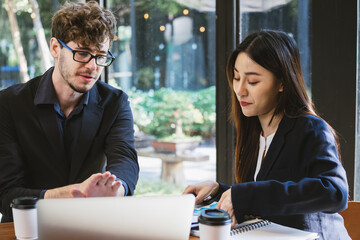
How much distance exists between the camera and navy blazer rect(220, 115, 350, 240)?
142cm

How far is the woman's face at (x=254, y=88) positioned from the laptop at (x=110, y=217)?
704 mm

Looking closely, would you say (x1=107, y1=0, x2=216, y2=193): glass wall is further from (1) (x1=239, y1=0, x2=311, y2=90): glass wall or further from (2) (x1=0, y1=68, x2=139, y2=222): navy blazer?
(2) (x1=0, y1=68, x2=139, y2=222): navy blazer

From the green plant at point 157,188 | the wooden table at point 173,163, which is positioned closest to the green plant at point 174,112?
the wooden table at point 173,163

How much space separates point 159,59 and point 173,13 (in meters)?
0.33

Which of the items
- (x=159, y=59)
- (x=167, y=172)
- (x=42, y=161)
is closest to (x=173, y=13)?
(x=159, y=59)

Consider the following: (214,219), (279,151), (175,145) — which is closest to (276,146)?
(279,151)

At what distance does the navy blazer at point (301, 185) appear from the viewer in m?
1.42

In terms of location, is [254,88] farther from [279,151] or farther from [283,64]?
[279,151]

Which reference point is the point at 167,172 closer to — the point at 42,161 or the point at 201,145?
the point at 201,145

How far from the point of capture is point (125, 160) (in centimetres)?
219

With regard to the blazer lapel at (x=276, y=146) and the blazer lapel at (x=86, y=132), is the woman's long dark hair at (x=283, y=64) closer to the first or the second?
the blazer lapel at (x=276, y=146)

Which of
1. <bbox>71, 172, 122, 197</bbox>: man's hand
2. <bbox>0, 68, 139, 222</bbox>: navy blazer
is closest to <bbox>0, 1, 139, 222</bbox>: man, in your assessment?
<bbox>0, 68, 139, 222</bbox>: navy blazer

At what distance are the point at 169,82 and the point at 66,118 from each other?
1041 mm

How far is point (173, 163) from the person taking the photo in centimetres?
312
